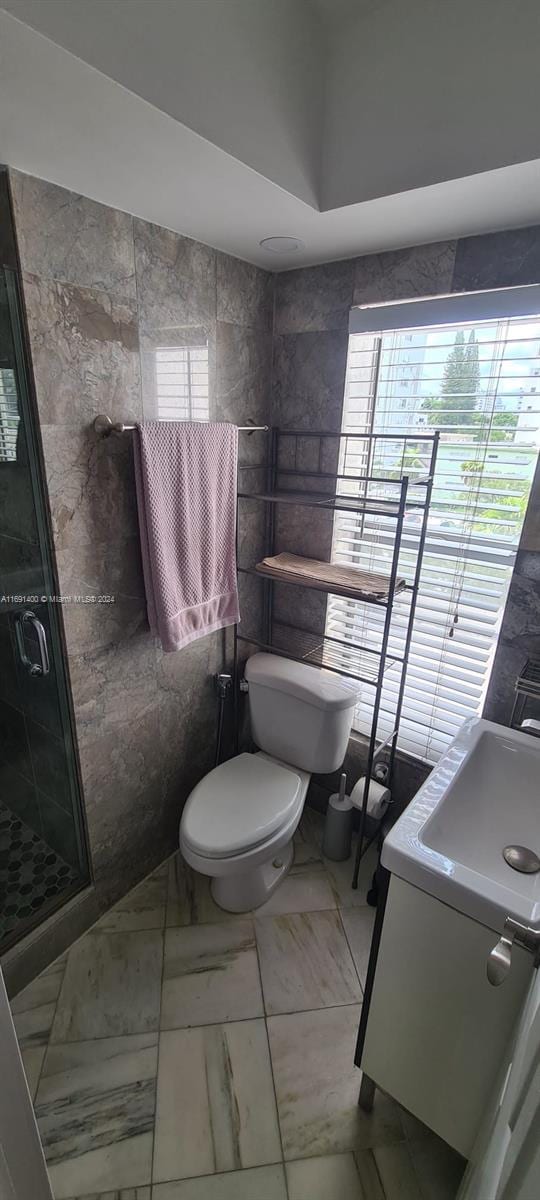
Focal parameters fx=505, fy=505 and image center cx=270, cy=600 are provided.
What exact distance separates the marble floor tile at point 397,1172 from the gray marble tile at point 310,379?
194cm

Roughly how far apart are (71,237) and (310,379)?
2.73 ft

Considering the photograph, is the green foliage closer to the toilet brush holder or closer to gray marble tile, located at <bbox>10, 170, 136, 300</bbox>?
gray marble tile, located at <bbox>10, 170, 136, 300</bbox>

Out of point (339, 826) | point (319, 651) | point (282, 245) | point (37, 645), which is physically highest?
point (282, 245)

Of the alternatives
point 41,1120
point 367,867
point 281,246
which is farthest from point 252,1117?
point 281,246

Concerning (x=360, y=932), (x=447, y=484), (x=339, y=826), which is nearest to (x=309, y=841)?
(x=339, y=826)

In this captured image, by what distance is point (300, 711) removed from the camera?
5.81 feet

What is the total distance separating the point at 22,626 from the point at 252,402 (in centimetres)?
106

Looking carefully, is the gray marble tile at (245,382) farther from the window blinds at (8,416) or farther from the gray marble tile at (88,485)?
the window blinds at (8,416)

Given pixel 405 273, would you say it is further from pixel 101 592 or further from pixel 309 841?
A: pixel 309 841

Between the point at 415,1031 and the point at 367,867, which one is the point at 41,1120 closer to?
the point at 415,1031

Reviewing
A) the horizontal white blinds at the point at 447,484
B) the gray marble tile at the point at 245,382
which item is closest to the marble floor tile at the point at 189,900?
the horizontal white blinds at the point at 447,484

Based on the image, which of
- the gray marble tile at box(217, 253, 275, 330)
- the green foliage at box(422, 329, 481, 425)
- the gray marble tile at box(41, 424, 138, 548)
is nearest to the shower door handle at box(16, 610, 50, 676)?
the gray marble tile at box(41, 424, 138, 548)

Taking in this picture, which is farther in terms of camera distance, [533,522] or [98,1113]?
[533,522]

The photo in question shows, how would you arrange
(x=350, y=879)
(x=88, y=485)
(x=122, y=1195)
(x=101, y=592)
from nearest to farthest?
(x=122, y=1195), (x=88, y=485), (x=101, y=592), (x=350, y=879)
